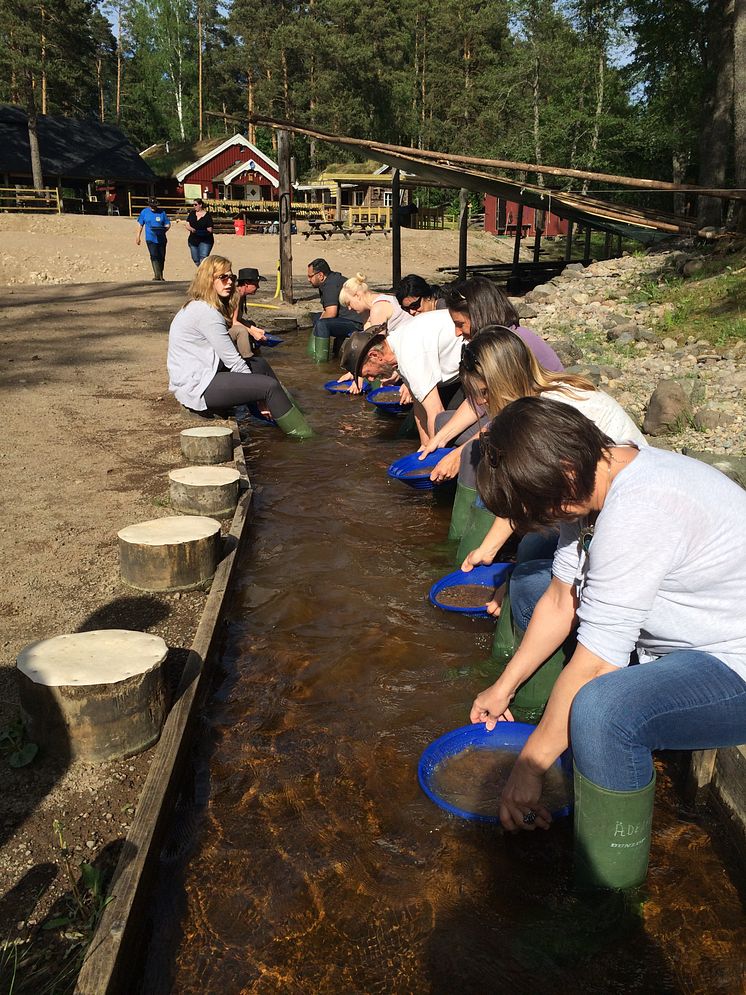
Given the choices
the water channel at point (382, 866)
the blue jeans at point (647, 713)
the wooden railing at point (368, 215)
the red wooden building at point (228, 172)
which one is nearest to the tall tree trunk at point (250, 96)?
the red wooden building at point (228, 172)

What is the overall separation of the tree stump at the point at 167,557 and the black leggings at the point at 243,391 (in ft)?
10.8

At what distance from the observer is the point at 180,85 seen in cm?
6275

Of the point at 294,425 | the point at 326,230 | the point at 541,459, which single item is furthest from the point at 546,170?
the point at 326,230

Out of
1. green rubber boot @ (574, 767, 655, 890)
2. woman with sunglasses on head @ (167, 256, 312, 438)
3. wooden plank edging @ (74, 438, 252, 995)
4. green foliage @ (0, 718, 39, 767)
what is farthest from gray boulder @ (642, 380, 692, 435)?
green foliage @ (0, 718, 39, 767)

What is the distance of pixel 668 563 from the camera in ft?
7.02

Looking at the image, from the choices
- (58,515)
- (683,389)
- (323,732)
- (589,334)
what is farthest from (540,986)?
(589,334)

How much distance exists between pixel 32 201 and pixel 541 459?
41340 mm

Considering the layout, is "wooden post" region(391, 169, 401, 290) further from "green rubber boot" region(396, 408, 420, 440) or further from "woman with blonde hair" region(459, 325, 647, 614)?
"woman with blonde hair" region(459, 325, 647, 614)

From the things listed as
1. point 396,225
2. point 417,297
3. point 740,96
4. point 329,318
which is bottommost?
point 329,318

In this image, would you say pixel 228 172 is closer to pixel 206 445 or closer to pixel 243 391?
pixel 243 391

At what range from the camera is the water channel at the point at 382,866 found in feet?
7.89

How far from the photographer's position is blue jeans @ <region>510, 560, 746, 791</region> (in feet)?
7.20

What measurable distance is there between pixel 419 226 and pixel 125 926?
4396 centimetres

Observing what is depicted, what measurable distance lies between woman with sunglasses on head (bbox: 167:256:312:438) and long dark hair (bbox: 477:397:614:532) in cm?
564
